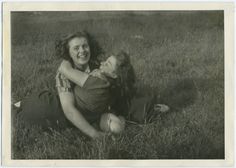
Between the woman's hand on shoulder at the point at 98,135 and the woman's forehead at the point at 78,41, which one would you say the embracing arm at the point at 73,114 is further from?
the woman's forehead at the point at 78,41

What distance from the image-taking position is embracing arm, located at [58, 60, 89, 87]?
5.92 feet

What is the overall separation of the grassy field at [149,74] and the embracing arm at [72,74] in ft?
0.12

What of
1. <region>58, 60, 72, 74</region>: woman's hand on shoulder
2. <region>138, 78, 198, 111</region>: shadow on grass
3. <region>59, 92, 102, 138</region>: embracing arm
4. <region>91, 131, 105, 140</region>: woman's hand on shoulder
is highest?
<region>58, 60, 72, 74</region>: woman's hand on shoulder

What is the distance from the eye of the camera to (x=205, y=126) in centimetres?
181

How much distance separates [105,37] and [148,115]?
42cm

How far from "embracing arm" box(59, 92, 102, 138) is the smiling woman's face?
0.51 feet

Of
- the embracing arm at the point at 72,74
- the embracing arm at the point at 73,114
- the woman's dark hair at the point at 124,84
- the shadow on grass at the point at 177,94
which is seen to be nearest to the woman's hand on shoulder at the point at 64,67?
the embracing arm at the point at 72,74

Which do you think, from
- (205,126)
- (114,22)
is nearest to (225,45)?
(205,126)

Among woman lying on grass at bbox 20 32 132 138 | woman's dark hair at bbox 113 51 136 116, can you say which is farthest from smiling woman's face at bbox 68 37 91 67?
woman's dark hair at bbox 113 51 136 116

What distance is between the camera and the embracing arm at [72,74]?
1805mm

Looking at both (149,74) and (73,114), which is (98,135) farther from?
(149,74)

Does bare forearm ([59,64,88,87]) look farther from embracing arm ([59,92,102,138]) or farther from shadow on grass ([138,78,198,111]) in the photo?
shadow on grass ([138,78,198,111])

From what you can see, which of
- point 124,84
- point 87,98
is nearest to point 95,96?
point 87,98

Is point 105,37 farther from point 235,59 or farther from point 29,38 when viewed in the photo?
point 235,59
